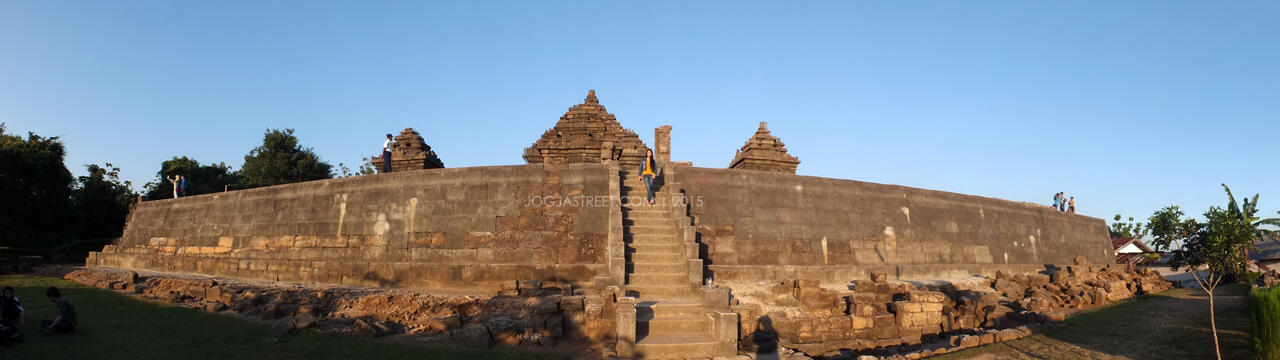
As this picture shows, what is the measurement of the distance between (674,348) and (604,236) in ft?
14.3

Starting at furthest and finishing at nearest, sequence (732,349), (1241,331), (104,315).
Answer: (1241,331), (104,315), (732,349)

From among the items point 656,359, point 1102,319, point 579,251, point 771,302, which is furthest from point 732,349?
point 1102,319

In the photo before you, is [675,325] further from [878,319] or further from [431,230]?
[431,230]

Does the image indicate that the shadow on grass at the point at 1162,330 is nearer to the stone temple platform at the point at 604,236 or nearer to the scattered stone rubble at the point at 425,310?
the stone temple platform at the point at 604,236

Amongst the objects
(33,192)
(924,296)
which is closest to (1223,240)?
(924,296)

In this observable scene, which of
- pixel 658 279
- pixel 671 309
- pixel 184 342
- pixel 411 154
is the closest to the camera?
pixel 184 342

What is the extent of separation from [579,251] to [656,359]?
170 inches

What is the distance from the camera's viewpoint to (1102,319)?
13445mm

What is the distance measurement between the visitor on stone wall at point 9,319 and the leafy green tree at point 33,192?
24.3 m

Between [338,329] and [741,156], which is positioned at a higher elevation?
[741,156]

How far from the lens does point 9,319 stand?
826 centimetres

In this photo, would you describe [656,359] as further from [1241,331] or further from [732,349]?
[1241,331]

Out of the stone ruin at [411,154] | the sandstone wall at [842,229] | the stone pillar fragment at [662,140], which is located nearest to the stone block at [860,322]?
the sandstone wall at [842,229]

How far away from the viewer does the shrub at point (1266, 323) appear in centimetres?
756
